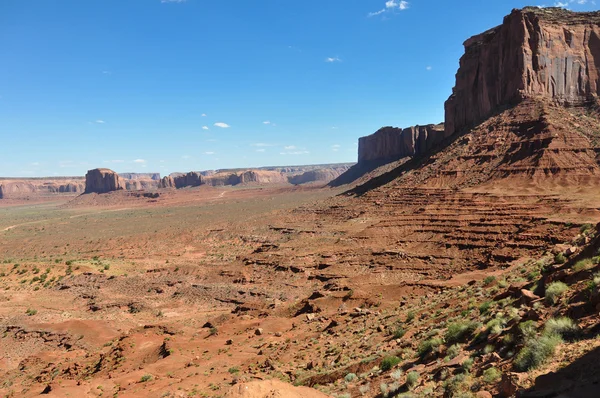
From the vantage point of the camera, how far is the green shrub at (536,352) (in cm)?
595

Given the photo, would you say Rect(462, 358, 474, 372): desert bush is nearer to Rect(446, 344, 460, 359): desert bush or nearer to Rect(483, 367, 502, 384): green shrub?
Rect(483, 367, 502, 384): green shrub

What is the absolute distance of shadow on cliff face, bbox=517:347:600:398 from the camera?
4.71 meters

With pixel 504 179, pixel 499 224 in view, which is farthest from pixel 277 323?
pixel 504 179

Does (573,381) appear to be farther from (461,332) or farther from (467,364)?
(461,332)

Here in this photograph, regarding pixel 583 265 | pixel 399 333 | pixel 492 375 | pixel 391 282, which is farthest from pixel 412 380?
pixel 391 282

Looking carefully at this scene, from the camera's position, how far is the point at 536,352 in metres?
5.98

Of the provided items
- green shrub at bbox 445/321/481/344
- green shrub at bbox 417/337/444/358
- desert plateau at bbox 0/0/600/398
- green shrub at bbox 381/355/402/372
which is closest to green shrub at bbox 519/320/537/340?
desert plateau at bbox 0/0/600/398

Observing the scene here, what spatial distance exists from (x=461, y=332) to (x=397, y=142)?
364ft

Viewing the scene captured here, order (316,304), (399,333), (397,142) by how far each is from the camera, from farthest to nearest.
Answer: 1. (397,142)
2. (316,304)
3. (399,333)

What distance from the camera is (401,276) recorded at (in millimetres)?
23953

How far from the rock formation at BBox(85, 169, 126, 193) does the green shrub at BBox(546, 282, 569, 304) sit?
180 meters

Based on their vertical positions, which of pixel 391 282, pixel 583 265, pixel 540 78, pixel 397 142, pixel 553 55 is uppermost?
pixel 553 55

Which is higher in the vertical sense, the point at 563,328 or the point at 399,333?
the point at 563,328


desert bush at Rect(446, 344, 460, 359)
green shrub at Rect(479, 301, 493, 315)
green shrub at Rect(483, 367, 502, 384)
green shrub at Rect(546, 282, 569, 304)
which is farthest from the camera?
green shrub at Rect(479, 301, 493, 315)
